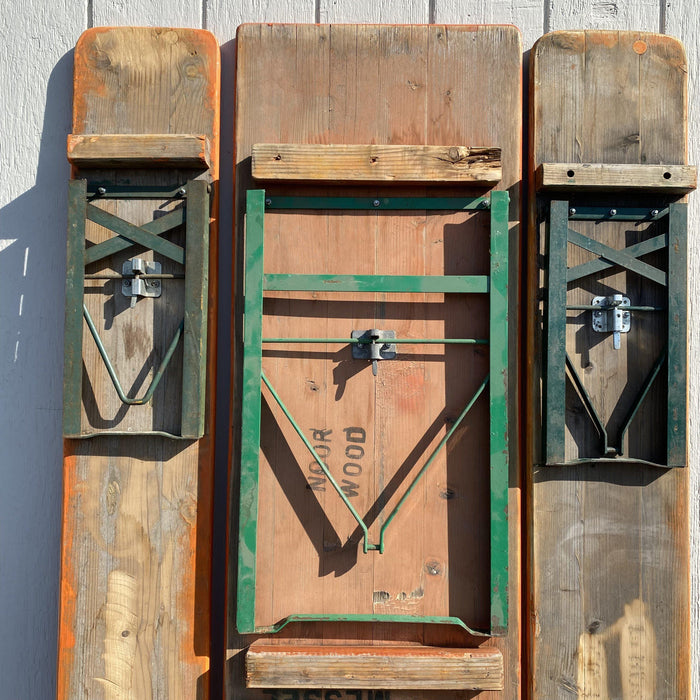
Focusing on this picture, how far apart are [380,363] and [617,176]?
73cm

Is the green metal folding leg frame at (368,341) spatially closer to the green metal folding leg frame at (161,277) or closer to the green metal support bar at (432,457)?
the green metal support bar at (432,457)

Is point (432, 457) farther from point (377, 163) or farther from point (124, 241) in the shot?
point (124, 241)

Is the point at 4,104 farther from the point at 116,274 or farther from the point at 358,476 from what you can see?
the point at 358,476

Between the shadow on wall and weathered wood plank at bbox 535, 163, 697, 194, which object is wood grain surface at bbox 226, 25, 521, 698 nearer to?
weathered wood plank at bbox 535, 163, 697, 194

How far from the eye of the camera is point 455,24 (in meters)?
1.63

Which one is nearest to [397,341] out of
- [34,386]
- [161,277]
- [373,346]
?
[373,346]

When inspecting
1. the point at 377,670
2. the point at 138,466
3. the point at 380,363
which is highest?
the point at 380,363

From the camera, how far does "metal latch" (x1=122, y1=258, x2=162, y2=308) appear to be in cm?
156

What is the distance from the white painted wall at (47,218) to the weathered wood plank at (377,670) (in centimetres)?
33

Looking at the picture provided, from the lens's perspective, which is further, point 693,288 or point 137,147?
point 693,288

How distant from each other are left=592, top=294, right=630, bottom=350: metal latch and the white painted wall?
224 mm

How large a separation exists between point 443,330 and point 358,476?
0.42 m

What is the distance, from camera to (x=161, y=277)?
1578 millimetres

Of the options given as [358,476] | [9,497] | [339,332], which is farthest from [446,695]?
[9,497]
